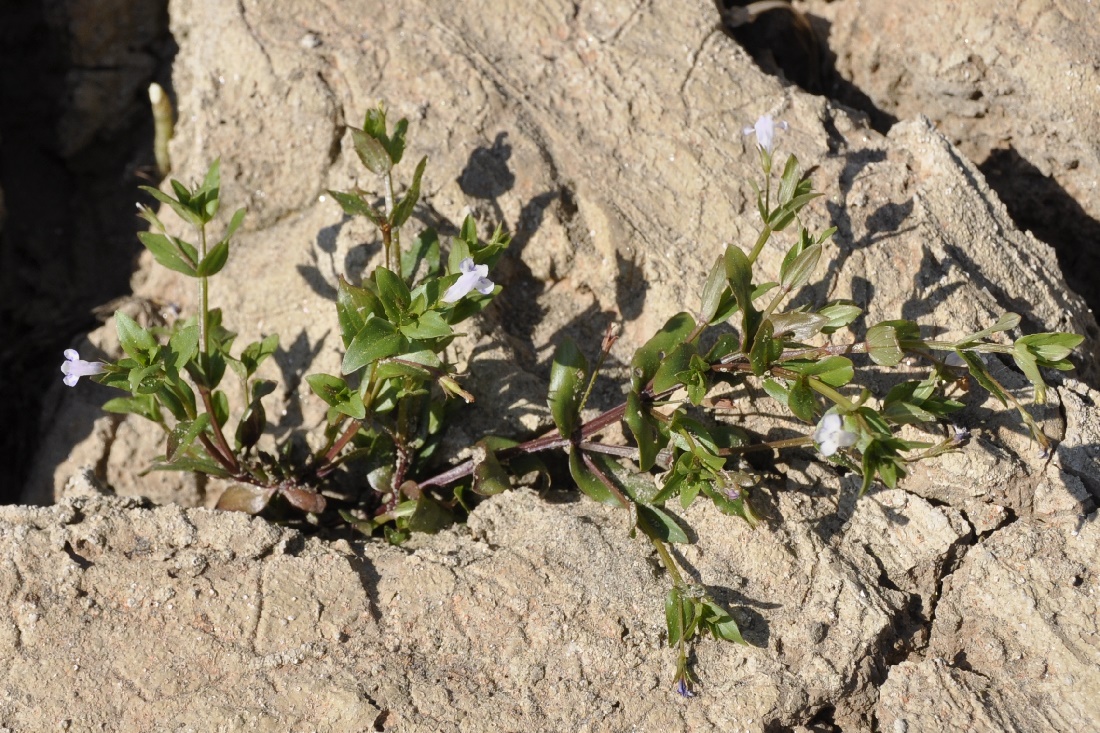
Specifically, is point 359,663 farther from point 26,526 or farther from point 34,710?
point 26,526

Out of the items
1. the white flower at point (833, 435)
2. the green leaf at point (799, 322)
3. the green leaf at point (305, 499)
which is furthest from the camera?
the green leaf at point (305, 499)

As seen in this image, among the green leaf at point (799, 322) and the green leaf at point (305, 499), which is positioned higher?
the green leaf at point (799, 322)

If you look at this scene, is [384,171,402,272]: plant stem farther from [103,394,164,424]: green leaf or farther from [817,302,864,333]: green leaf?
[817,302,864,333]: green leaf

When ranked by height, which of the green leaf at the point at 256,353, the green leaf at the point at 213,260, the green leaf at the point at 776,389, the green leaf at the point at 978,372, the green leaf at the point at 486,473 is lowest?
the green leaf at the point at 256,353

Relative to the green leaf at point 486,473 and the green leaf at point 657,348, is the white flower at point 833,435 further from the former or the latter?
the green leaf at point 486,473

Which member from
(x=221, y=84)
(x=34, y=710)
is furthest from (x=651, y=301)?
(x=34, y=710)

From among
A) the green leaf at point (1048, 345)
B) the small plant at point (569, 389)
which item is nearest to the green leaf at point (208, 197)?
the small plant at point (569, 389)

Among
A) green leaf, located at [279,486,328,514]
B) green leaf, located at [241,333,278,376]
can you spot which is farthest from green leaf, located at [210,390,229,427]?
green leaf, located at [279,486,328,514]
